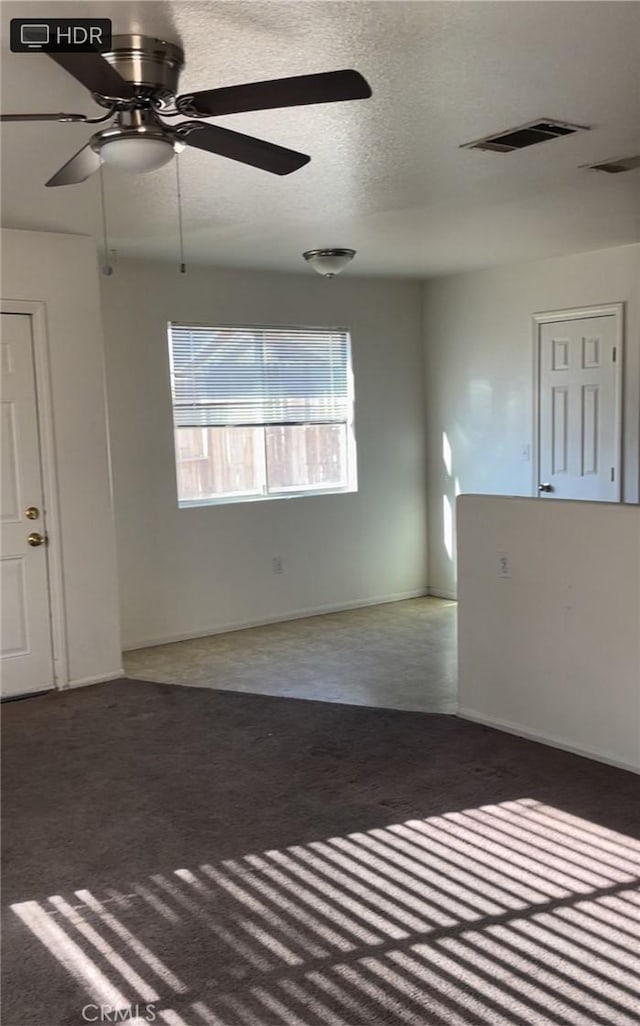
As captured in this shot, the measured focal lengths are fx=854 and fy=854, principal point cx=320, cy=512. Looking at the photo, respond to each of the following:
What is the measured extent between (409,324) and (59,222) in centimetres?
326

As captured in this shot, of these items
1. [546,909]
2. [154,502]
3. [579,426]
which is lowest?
[546,909]

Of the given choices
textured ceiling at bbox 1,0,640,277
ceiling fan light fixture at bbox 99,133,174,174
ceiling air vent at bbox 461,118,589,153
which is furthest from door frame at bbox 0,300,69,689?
ceiling air vent at bbox 461,118,589,153

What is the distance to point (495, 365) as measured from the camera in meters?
6.36

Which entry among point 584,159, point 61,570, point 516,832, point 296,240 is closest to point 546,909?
point 516,832

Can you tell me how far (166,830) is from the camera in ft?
10.2

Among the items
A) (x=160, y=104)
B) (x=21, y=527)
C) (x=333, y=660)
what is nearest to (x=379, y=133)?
(x=160, y=104)

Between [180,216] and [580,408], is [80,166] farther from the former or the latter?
[580,408]

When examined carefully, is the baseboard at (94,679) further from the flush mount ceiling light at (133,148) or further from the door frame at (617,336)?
the door frame at (617,336)

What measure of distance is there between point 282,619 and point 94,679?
1751 mm

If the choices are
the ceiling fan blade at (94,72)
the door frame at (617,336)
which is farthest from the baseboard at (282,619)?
the ceiling fan blade at (94,72)

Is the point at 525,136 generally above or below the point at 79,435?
above

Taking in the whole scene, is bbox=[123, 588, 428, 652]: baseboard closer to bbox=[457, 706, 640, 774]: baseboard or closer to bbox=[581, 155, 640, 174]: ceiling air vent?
bbox=[457, 706, 640, 774]: baseboard

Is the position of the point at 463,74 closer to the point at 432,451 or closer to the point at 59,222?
the point at 59,222

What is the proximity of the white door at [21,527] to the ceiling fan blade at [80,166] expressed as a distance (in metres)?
1.94
